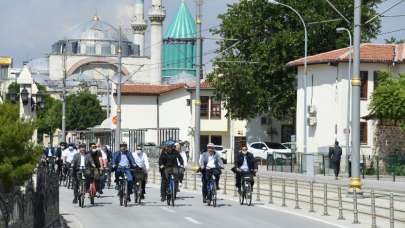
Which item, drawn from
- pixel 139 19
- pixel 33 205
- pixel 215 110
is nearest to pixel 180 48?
pixel 139 19

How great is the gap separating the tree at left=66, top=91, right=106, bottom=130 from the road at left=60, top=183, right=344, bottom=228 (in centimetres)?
9617

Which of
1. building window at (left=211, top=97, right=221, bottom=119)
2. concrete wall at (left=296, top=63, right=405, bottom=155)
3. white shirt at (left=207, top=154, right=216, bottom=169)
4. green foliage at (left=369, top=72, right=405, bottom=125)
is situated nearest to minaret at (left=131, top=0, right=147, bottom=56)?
building window at (left=211, top=97, right=221, bottom=119)

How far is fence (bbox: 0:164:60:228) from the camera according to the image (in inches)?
508

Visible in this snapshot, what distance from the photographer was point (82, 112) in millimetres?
128500

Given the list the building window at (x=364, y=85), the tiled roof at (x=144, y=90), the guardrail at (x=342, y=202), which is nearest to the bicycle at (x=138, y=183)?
the guardrail at (x=342, y=202)

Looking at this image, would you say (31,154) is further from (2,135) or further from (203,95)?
(203,95)

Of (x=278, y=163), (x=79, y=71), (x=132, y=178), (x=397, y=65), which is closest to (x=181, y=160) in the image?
(x=132, y=178)

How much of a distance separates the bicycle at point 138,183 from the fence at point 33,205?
7812 mm

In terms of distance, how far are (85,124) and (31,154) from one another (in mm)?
108994

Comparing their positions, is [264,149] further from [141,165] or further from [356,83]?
[141,165]

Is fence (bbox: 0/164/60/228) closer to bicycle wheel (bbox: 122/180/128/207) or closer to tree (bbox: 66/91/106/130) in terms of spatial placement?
bicycle wheel (bbox: 122/180/128/207)

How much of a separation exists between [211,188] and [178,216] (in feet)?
13.5

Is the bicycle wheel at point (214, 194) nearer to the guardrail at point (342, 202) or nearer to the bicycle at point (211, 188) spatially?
the bicycle at point (211, 188)

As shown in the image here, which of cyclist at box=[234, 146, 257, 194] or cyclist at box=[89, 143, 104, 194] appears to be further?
cyclist at box=[89, 143, 104, 194]
